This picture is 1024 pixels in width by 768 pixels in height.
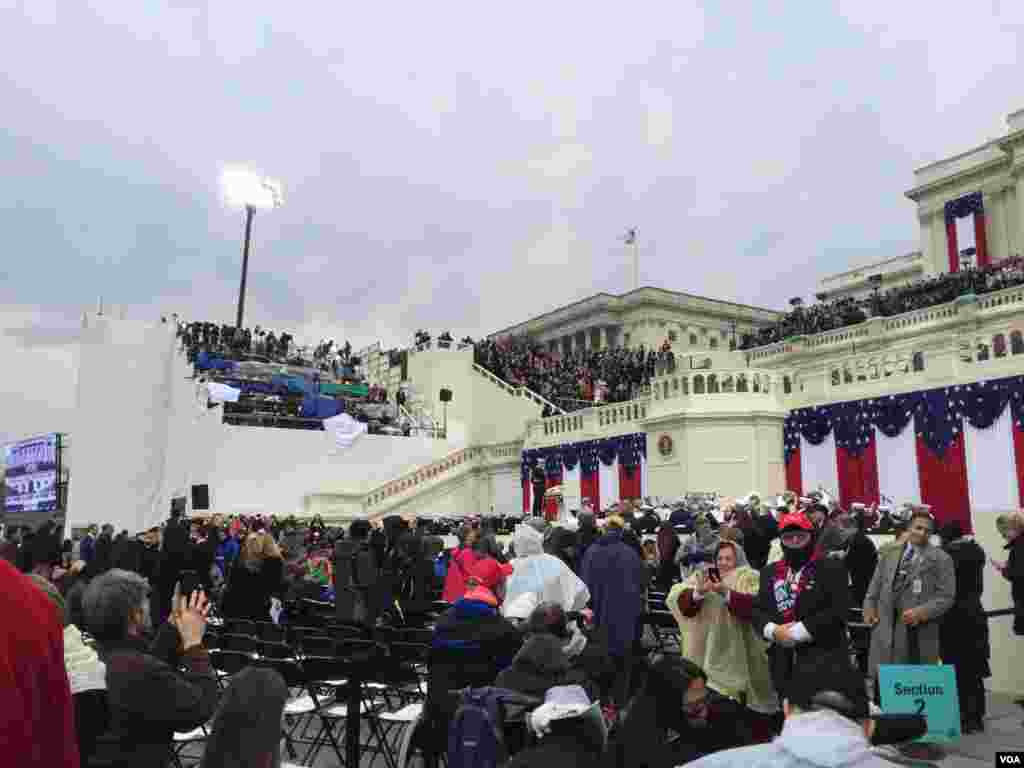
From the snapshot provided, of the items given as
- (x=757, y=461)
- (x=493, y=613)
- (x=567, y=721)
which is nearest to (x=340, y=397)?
(x=757, y=461)

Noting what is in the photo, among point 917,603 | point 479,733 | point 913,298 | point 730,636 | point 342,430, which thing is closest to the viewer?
point 479,733

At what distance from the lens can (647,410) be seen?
23.3 m

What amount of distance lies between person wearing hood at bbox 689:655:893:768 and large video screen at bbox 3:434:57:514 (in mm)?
35334

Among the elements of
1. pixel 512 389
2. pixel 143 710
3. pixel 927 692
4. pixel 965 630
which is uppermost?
pixel 512 389

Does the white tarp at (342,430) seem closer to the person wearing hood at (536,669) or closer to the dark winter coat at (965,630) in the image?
the dark winter coat at (965,630)

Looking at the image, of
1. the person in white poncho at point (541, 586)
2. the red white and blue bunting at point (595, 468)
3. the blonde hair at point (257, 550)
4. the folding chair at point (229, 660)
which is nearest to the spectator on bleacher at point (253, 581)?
the blonde hair at point (257, 550)

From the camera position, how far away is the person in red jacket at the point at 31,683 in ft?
5.28

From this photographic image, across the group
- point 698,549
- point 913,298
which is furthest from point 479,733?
point 913,298

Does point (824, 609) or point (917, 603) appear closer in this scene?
point (824, 609)

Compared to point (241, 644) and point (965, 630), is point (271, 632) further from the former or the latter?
point (965, 630)

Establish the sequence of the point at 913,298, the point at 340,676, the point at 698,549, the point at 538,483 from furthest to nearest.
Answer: the point at 913,298 → the point at 538,483 → the point at 698,549 → the point at 340,676

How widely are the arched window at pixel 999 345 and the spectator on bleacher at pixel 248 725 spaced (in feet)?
65.1

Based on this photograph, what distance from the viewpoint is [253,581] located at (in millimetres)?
8234

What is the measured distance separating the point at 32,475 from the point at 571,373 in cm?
2332
